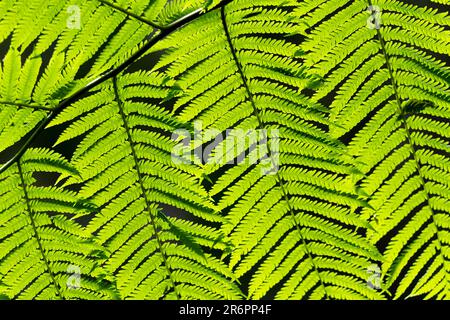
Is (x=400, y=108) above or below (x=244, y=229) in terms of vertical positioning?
above

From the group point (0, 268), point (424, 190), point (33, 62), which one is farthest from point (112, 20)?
point (424, 190)

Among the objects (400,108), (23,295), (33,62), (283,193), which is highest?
(33,62)

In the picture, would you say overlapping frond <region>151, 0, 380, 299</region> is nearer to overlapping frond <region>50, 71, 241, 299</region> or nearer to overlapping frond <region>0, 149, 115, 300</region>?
overlapping frond <region>50, 71, 241, 299</region>

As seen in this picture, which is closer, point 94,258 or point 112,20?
point 112,20

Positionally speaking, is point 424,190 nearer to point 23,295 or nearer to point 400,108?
point 400,108

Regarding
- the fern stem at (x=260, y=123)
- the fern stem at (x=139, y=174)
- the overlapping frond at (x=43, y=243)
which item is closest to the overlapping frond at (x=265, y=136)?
the fern stem at (x=260, y=123)

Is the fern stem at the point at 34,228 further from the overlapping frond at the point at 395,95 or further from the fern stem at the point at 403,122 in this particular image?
the fern stem at the point at 403,122
